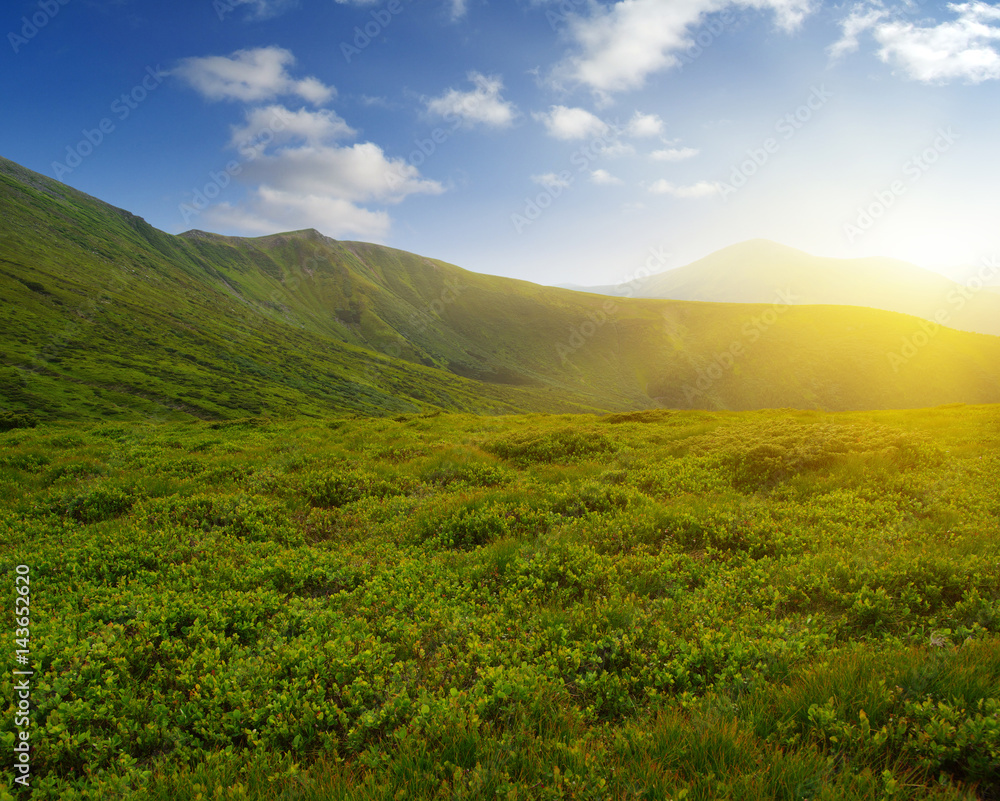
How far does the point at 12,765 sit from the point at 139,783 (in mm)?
1565

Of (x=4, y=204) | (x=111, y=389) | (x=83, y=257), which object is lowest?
(x=111, y=389)

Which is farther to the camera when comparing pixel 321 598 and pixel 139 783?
pixel 321 598

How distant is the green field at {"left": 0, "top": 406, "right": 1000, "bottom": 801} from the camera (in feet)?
12.3

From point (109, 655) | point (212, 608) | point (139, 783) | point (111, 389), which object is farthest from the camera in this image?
point (111, 389)

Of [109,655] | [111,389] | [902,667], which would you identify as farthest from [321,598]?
[111,389]

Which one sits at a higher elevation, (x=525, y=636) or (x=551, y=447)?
(x=551, y=447)

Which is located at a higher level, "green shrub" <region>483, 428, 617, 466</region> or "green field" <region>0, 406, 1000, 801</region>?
"green shrub" <region>483, 428, 617, 466</region>

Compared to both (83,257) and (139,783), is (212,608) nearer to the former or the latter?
(139,783)

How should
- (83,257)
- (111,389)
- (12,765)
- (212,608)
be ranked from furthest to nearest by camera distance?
1. (83,257)
2. (111,389)
3. (212,608)
4. (12,765)

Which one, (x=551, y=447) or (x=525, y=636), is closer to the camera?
(x=525, y=636)

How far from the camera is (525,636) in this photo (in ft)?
19.6

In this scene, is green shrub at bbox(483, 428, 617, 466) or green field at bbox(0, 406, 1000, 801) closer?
green field at bbox(0, 406, 1000, 801)

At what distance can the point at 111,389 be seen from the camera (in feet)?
291

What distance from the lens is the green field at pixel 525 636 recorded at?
3754 millimetres
